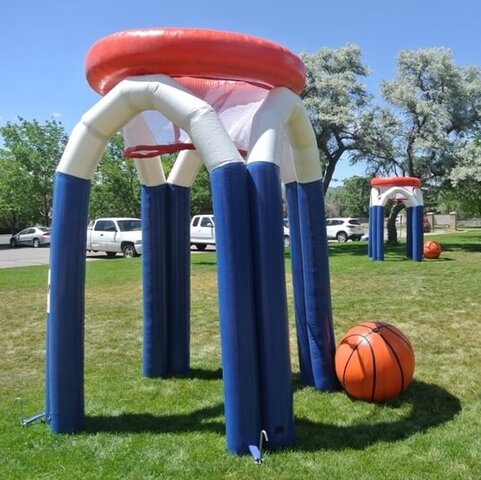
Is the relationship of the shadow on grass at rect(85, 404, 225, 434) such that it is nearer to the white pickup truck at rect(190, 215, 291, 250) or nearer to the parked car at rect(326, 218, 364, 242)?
the white pickup truck at rect(190, 215, 291, 250)

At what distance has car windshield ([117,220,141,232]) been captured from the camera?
79.8 ft

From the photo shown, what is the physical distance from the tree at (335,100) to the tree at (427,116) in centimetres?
75

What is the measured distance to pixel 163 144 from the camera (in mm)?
5461

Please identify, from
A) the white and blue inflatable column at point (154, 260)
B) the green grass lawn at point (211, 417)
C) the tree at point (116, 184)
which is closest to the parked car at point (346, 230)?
the tree at point (116, 184)

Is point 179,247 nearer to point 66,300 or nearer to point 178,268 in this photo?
point 178,268

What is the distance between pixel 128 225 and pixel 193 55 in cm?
2090

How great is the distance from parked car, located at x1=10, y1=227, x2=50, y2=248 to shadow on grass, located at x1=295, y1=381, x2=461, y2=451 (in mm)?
32946

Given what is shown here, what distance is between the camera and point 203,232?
27.2 m

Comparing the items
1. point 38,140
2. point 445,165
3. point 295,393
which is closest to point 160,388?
point 295,393

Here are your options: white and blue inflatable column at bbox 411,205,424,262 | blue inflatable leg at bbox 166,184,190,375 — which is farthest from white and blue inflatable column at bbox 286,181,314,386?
white and blue inflatable column at bbox 411,205,424,262

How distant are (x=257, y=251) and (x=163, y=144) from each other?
1.86 metres

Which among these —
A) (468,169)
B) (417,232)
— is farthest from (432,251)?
(468,169)

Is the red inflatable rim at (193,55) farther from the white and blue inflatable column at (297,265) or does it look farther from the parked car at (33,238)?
the parked car at (33,238)

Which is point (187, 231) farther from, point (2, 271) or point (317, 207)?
point (2, 271)
